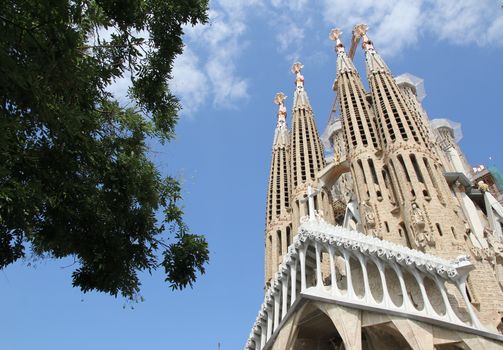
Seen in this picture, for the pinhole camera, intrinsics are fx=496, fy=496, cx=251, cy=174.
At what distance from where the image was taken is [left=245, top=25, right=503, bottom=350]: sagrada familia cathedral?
15.5m

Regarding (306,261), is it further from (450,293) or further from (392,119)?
(392,119)

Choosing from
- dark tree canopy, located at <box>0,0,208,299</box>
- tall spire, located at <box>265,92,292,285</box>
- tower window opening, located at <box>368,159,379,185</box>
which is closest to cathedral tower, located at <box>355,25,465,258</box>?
tower window opening, located at <box>368,159,379,185</box>

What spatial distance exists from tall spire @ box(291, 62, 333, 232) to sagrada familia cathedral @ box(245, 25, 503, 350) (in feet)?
0.45

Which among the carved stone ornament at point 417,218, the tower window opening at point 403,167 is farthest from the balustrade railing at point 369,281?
the tower window opening at point 403,167

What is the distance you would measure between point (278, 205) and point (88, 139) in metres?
25.3

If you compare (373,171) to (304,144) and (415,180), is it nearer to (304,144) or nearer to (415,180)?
(415,180)

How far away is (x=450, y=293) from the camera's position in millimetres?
16219

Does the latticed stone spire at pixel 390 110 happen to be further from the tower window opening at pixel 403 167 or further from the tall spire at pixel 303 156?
the tall spire at pixel 303 156

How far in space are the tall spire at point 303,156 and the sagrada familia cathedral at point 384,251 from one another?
138 mm

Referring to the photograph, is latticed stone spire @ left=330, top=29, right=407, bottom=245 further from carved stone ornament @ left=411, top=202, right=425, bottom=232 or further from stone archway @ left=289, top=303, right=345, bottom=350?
stone archway @ left=289, top=303, right=345, bottom=350

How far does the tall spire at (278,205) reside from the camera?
27766 millimetres

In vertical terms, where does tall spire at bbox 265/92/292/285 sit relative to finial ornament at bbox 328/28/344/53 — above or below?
below

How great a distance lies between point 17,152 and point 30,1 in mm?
1519

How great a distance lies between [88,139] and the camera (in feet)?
18.7
